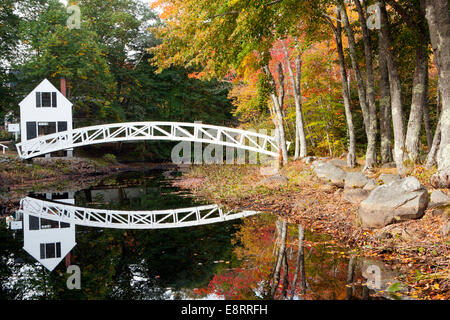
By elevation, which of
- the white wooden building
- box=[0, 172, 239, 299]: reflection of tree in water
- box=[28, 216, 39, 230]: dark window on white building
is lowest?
box=[0, 172, 239, 299]: reflection of tree in water

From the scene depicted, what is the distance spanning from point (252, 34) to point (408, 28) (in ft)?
14.5

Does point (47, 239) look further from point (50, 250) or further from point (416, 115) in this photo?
point (416, 115)

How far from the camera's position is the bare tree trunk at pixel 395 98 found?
891 cm

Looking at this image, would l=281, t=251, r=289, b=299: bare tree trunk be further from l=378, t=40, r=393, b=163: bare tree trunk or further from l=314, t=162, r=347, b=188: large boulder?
l=378, t=40, r=393, b=163: bare tree trunk

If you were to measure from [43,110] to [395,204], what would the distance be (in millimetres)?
20169

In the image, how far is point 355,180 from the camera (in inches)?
349

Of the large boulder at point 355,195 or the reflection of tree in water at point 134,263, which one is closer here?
the reflection of tree in water at point 134,263

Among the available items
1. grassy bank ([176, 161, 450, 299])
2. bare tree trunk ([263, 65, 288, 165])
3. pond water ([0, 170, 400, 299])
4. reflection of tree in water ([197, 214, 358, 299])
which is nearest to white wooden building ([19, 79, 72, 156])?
grassy bank ([176, 161, 450, 299])

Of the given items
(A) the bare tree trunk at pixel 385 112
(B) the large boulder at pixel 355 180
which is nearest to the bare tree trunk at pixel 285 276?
(B) the large boulder at pixel 355 180

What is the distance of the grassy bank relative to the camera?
4523mm

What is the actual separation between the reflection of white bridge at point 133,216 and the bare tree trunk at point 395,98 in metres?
3.82

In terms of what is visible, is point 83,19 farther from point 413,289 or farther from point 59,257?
point 413,289

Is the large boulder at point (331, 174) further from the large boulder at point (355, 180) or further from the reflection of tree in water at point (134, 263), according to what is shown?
the reflection of tree in water at point (134, 263)

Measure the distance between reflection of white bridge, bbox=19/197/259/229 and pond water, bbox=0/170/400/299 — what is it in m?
0.54
